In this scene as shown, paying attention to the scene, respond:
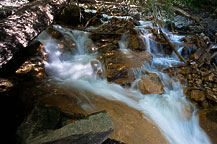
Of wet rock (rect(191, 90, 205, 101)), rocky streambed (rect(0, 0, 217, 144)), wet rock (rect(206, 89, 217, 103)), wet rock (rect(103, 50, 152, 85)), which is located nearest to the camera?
rocky streambed (rect(0, 0, 217, 144))

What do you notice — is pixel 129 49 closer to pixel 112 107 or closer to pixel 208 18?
pixel 112 107

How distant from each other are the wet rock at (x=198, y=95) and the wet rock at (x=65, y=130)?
3399 mm

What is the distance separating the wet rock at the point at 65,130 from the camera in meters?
1.57

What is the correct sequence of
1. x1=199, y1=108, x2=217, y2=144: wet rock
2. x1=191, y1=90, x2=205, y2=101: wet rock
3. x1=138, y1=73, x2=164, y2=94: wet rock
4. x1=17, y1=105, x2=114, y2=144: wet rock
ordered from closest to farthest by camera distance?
x1=17, y1=105, x2=114, y2=144: wet rock < x1=199, y1=108, x2=217, y2=144: wet rock < x1=191, y1=90, x2=205, y2=101: wet rock < x1=138, y1=73, x2=164, y2=94: wet rock

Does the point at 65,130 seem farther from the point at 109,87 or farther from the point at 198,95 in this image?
the point at 198,95

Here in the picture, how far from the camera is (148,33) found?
22.6ft

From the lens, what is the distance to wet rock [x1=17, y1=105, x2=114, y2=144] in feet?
5.14

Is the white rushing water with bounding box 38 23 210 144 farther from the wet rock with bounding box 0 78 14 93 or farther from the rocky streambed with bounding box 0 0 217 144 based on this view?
the wet rock with bounding box 0 78 14 93

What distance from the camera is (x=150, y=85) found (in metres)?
4.27

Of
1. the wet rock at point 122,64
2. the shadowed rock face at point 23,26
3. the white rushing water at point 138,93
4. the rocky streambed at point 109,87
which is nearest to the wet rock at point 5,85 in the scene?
the rocky streambed at point 109,87

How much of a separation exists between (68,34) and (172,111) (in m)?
4.76

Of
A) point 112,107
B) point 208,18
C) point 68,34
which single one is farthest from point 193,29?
point 112,107

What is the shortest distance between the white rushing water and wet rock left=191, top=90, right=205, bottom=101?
0.80 feet

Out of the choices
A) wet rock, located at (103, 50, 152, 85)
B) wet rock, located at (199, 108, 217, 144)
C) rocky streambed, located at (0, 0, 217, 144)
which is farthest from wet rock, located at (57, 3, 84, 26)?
wet rock, located at (199, 108, 217, 144)
